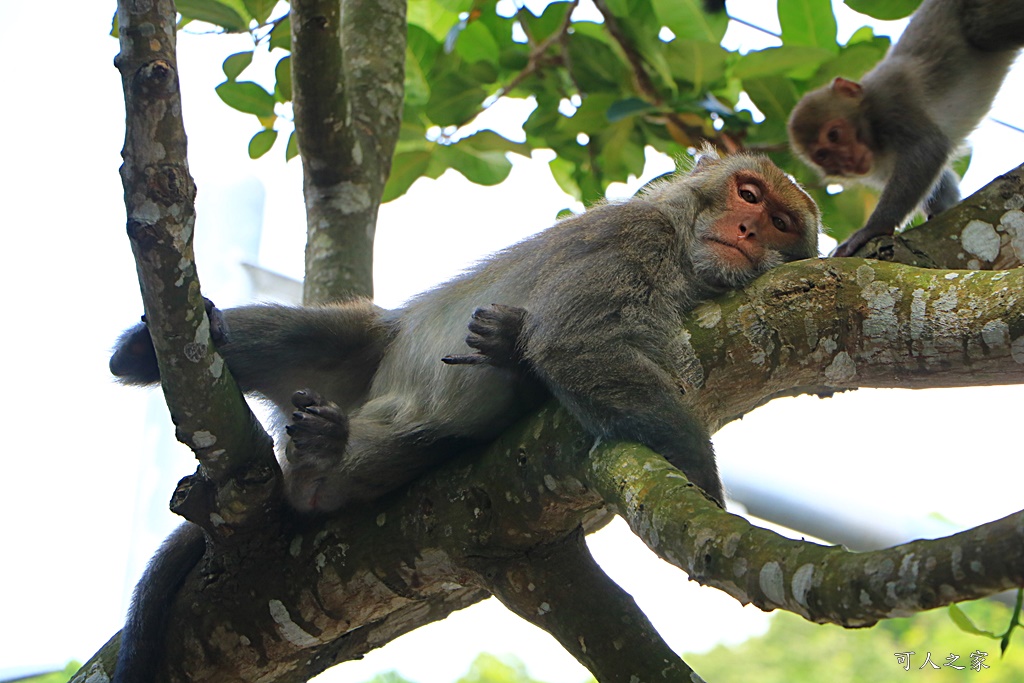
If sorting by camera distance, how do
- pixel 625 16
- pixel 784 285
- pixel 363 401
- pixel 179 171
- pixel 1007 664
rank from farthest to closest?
pixel 1007 664 → pixel 625 16 → pixel 363 401 → pixel 784 285 → pixel 179 171

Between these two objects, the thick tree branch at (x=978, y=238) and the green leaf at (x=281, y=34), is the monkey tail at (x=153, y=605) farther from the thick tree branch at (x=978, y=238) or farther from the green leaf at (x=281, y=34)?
the green leaf at (x=281, y=34)

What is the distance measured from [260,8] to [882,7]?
2.72 metres

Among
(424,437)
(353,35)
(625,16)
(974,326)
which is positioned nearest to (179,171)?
(424,437)

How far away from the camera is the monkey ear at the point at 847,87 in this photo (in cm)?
497

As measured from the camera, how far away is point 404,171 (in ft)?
16.9

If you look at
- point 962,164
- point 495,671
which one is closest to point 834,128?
point 962,164

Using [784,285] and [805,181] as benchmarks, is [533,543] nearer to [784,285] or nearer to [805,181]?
[784,285]

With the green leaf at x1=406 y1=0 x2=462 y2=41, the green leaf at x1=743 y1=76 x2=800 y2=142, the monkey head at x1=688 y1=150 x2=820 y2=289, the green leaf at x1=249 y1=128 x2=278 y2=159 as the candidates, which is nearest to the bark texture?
the monkey head at x1=688 y1=150 x2=820 y2=289

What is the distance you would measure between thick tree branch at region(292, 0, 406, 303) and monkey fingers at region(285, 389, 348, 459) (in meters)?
1.30

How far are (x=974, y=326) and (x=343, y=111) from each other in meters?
2.71

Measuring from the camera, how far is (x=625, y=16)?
185 inches

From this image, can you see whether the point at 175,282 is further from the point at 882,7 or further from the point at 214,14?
the point at 882,7

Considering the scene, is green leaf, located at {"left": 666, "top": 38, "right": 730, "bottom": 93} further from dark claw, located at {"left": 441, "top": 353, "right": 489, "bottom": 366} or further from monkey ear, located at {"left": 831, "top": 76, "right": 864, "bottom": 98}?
dark claw, located at {"left": 441, "top": 353, "right": 489, "bottom": 366}

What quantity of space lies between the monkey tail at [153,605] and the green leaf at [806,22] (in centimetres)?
351
